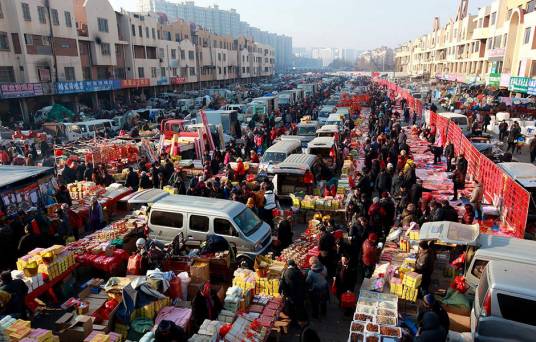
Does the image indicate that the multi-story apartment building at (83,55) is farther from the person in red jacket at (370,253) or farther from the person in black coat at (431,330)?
the person in black coat at (431,330)

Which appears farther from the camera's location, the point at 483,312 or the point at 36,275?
the point at 36,275

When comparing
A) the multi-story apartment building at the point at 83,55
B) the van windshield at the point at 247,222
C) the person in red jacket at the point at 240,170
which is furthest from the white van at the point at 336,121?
the multi-story apartment building at the point at 83,55

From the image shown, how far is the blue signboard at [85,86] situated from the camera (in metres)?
37.9

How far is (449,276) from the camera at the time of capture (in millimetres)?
8203

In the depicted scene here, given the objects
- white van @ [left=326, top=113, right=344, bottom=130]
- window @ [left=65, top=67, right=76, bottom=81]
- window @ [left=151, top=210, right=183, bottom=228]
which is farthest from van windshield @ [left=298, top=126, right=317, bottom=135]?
window @ [left=65, top=67, right=76, bottom=81]

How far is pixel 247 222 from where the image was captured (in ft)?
32.4

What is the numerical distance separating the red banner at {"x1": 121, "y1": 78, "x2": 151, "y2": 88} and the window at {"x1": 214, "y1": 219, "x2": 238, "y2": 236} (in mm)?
43844

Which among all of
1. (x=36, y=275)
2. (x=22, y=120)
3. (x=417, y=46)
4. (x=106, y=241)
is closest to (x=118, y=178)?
(x=106, y=241)

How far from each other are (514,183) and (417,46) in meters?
108

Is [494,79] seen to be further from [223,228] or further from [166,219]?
[166,219]

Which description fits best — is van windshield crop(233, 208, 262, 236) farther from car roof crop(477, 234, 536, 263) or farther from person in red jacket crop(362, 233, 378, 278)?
car roof crop(477, 234, 536, 263)

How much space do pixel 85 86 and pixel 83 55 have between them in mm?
6321

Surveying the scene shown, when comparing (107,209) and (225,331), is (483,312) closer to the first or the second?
(225,331)

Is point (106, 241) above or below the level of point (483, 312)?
below
